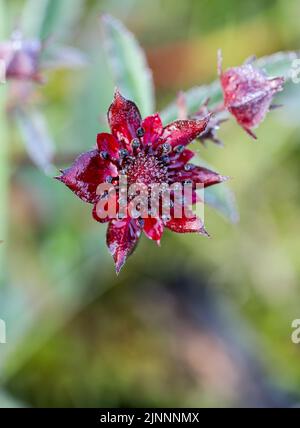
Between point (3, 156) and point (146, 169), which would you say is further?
point (3, 156)

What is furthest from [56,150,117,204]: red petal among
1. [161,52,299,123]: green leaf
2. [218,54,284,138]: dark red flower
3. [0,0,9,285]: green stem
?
[0,0,9,285]: green stem

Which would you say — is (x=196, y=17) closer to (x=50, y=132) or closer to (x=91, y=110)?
(x=91, y=110)

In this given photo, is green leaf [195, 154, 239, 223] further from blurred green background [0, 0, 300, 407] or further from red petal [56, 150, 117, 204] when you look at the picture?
blurred green background [0, 0, 300, 407]

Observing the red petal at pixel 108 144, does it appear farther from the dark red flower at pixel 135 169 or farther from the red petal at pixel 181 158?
the red petal at pixel 181 158

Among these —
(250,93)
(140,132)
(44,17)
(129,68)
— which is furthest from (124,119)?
(44,17)

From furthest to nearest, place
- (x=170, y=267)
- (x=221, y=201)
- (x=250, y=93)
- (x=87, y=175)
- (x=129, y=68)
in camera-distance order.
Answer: (x=170, y=267) → (x=129, y=68) → (x=221, y=201) → (x=250, y=93) → (x=87, y=175)

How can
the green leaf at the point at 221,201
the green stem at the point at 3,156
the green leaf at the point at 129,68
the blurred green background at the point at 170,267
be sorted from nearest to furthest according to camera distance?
1. the green leaf at the point at 221,201
2. the green leaf at the point at 129,68
3. the green stem at the point at 3,156
4. the blurred green background at the point at 170,267

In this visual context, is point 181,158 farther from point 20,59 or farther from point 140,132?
point 20,59

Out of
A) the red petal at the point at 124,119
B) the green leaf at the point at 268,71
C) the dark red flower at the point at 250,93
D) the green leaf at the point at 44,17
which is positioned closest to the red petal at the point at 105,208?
the red petal at the point at 124,119
